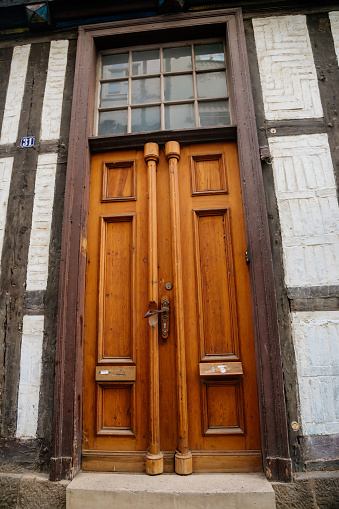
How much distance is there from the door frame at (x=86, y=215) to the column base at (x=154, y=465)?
0.51 meters

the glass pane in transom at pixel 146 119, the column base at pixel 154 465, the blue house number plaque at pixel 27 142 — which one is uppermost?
the glass pane in transom at pixel 146 119

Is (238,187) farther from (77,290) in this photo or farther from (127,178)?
(77,290)

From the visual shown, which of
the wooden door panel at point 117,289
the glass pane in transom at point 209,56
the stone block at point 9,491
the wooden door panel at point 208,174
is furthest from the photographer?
the glass pane in transom at point 209,56

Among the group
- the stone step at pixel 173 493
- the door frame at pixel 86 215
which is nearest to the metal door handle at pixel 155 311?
the door frame at pixel 86 215

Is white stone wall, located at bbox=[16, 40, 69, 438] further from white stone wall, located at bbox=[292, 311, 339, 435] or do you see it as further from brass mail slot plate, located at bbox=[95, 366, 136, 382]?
white stone wall, located at bbox=[292, 311, 339, 435]

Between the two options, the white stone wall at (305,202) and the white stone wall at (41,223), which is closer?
the white stone wall at (305,202)

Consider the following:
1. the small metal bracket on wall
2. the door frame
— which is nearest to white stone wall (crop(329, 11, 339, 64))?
the door frame

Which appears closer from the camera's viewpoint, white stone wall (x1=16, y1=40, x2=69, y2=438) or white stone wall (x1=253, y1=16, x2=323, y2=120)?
white stone wall (x1=16, y1=40, x2=69, y2=438)

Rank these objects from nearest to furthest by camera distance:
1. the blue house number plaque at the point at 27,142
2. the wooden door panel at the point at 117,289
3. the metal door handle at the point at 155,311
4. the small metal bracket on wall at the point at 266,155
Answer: the metal door handle at the point at 155,311 → the wooden door panel at the point at 117,289 → the small metal bracket on wall at the point at 266,155 → the blue house number plaque at the point at 27,142

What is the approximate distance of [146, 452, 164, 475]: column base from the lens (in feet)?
7.78

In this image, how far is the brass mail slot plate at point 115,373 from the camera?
258 centimetres

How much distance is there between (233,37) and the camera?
10.4ft

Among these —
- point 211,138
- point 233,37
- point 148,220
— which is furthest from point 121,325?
point 233,37

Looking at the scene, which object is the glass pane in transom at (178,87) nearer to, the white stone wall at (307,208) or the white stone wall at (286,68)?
the white stone wall at (286,68)
